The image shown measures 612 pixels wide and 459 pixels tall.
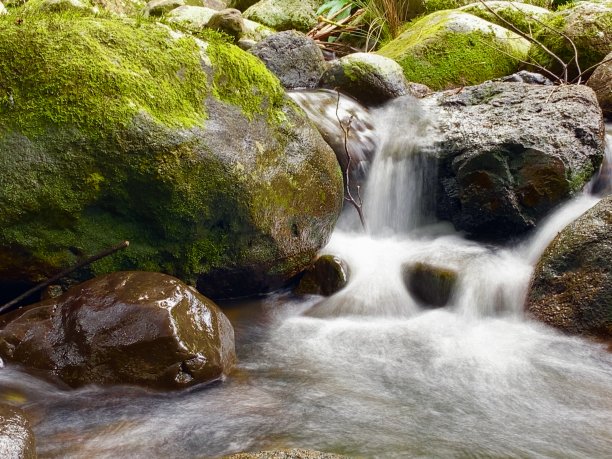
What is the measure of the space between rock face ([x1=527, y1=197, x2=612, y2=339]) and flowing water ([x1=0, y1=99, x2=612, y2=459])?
0.43ft

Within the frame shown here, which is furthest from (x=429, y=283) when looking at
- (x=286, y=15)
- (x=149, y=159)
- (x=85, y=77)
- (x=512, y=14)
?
(x=286, y=15)

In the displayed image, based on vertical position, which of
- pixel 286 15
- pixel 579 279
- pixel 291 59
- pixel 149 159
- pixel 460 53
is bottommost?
pixel 579 279

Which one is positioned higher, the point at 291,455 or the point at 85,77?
the point at 85,77

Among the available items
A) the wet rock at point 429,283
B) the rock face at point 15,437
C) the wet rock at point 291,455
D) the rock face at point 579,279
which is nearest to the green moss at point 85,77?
the rock face at point 15,437

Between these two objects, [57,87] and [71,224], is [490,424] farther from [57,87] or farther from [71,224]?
[57,87]

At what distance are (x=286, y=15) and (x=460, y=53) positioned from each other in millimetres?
5432

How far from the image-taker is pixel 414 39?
28.8ft

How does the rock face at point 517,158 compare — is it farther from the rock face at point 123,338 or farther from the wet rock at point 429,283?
the rock face at point 123,338

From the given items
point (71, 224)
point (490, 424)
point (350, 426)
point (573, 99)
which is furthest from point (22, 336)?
point (573, 99)

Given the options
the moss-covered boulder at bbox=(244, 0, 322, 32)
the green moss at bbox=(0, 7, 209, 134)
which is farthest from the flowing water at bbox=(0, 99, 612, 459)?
the moss-covered boulder at bbox=(244, 0, 322, 32)

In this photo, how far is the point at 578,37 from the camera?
7.74m

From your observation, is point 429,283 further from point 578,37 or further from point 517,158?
point 578,37

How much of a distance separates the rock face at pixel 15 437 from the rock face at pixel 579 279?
10.6 feet

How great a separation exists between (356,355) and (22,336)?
1972 mm
